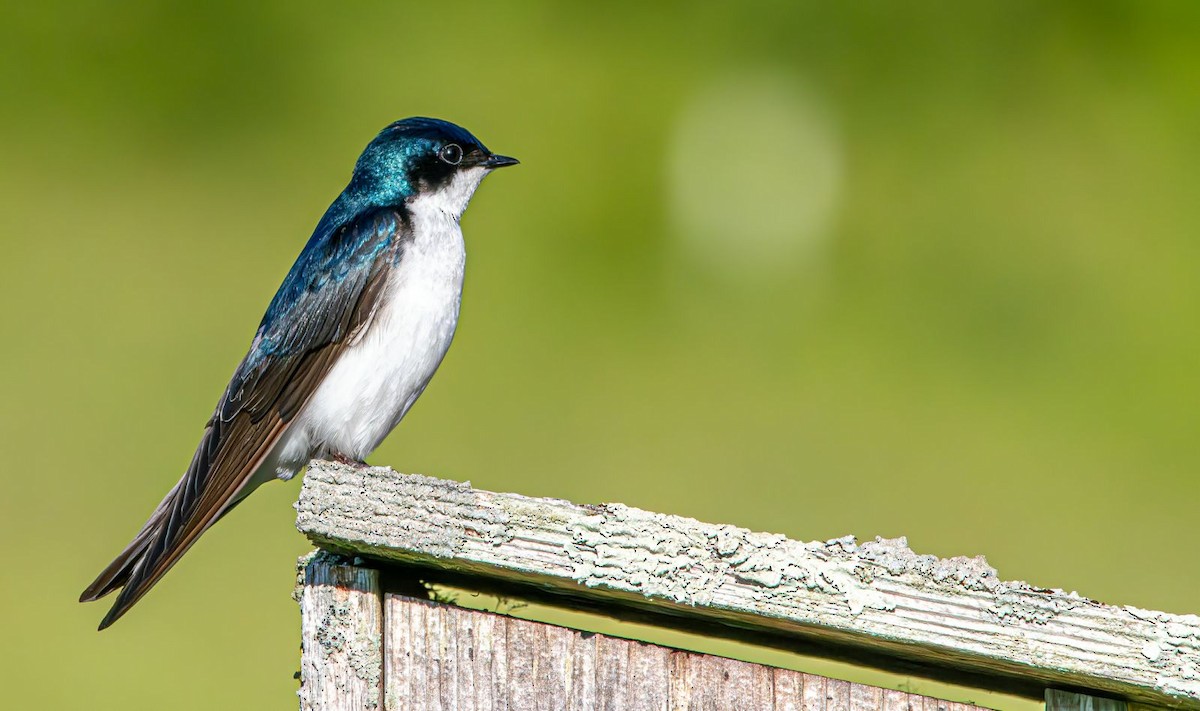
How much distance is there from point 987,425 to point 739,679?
280cm

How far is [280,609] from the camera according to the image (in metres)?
3.19

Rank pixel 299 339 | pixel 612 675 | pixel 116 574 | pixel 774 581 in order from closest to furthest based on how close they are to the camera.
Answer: pixel 774 581 < pixel 612 675 < pixel 116 574 < pixel 299 339

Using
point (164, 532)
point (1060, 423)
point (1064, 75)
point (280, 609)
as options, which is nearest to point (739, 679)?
point (164, 532)

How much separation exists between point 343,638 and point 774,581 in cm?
44

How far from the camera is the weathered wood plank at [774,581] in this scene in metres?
1.07

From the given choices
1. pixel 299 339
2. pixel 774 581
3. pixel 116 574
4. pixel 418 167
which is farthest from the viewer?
pixel 418 167

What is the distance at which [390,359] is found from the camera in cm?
195

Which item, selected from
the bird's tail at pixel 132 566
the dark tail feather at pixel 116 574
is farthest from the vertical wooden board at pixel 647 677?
the dark tail feather at pixel 116 574

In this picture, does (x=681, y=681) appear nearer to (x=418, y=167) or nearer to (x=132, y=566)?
(x=132, y=566)

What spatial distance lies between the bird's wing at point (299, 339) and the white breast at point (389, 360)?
21 millimetres

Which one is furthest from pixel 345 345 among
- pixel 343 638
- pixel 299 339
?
pixel 343 638

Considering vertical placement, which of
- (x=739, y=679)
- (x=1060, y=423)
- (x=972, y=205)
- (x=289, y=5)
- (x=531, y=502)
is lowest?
(x=739, y=679)

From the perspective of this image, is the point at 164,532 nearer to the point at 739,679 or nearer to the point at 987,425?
the point at 739,679

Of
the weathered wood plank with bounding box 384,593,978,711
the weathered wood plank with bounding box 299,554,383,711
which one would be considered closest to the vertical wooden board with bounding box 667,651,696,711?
the weathered wood plank with bounding box 384,593,978,711
